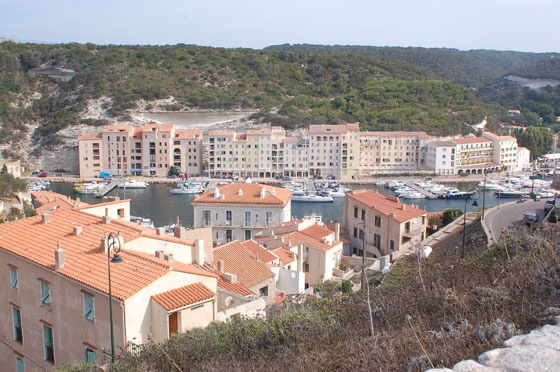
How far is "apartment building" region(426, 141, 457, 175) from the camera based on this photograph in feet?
176

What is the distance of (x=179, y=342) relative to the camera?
20.4ft

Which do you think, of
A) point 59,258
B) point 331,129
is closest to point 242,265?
point 59,258

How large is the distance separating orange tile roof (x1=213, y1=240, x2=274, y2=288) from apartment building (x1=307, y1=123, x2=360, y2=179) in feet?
133

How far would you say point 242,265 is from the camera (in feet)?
38.9

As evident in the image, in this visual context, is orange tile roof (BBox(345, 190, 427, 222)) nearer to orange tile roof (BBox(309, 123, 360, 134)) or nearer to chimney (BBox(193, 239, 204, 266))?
chimney (BBox(193, 239, 204, 266))

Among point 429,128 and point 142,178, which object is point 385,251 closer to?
point 142,178

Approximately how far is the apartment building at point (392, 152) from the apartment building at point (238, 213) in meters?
32.6

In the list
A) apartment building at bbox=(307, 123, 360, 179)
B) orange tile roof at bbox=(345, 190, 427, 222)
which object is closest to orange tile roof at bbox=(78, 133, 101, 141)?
apartment building at bbox=(307, 123, 360, 179)

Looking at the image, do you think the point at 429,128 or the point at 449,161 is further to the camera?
the point at 429,128

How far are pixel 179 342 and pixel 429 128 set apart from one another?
58031mm

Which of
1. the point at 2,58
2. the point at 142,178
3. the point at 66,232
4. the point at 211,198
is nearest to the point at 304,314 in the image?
the point at 66,232

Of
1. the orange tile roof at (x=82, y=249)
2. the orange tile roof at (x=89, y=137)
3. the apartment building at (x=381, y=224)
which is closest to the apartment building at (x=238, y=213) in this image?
the apartment building at (x=381, y=224)

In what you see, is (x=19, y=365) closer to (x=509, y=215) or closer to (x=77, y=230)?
(x=77, y=230)

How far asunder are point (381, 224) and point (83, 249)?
1336 centimetres
